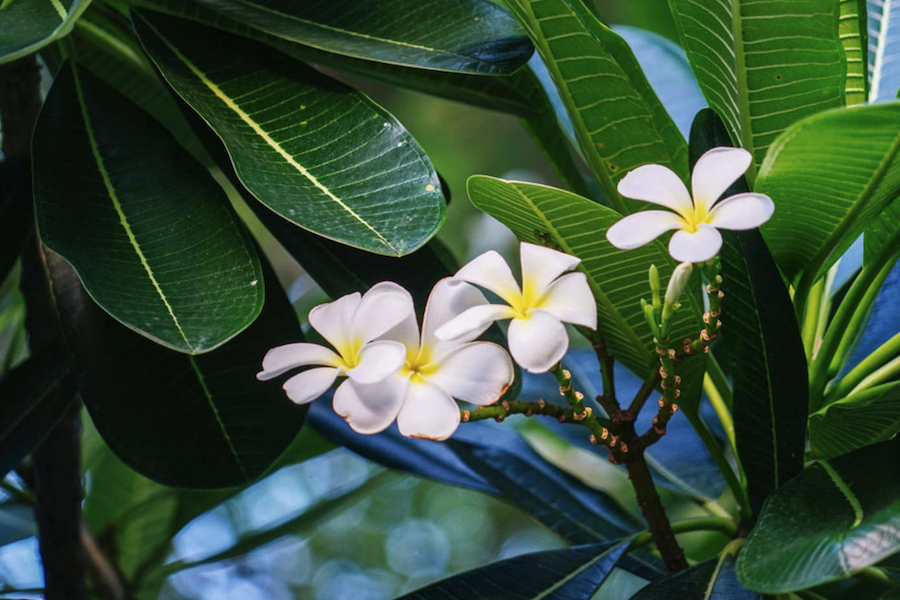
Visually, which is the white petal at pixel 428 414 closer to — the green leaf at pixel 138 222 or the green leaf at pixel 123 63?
the green leaf at pixel 138 222

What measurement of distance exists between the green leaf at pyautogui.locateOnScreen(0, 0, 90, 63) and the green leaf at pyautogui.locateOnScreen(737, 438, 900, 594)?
0.49m

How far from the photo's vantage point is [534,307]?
17.0 inches

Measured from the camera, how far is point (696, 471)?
2.92ft

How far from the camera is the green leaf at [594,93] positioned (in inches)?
21.6

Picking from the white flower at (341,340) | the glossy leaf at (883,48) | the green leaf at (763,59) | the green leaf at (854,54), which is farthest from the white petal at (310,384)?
the glossy leaf at (883,48)

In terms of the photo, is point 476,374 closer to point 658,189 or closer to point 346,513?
point 658,189

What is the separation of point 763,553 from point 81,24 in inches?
27.9

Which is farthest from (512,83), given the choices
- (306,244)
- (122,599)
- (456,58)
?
(122,599)

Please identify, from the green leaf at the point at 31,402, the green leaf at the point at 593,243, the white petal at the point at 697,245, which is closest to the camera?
the white petal at the point at 697,245

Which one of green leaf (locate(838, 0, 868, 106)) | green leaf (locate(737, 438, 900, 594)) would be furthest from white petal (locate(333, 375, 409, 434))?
green leaf (locate(838, 0, 868, 106))

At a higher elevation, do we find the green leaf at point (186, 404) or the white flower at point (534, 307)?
the white flower at point (534, 307)

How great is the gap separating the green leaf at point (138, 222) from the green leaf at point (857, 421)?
40 centimetres

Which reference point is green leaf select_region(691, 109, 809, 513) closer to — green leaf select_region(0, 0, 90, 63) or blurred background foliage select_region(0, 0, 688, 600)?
green leaf select_region(0, 0, 90, 63)

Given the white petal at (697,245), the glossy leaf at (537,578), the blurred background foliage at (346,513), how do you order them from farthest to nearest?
the blurred background foliage at (346,513)
the glossy leaf at (537,578)
the white petal at (697,245)
